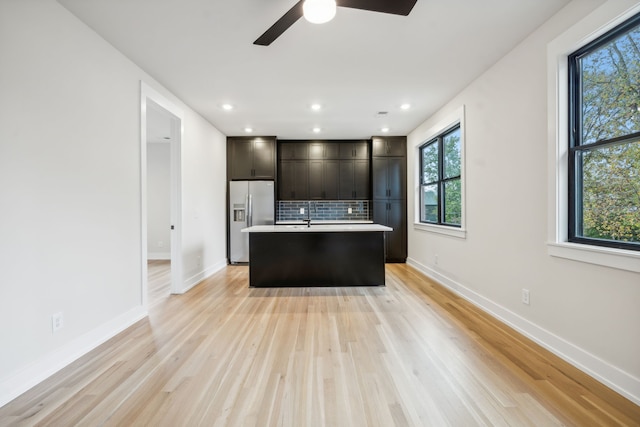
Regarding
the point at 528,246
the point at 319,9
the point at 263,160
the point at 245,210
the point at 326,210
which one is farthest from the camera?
the point at 326,210

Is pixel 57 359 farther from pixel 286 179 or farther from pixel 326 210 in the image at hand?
pixel 326 210

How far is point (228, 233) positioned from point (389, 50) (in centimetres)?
431

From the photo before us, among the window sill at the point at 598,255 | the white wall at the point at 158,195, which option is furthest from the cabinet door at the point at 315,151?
the window sill at the point at 598,255

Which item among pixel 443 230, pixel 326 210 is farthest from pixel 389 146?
pixel 443 230

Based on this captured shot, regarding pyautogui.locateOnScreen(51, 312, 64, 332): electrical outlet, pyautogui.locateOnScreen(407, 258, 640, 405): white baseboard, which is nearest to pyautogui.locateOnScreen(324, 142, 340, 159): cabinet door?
pyautogui.locateOnScreen(407, 258, 640, 405): white baseboard

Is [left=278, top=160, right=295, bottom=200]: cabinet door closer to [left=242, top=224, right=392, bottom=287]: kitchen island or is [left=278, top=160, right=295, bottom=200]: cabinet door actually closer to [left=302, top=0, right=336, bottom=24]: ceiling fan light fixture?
[left=242, top=224, right=392, bottom=287]: kitchen island

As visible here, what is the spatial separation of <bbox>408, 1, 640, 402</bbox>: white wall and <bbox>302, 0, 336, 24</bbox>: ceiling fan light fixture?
1793 mm

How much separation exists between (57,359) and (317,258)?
2.70 metres

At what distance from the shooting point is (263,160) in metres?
5.68

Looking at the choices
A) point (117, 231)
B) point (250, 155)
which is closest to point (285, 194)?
point (250, 155)

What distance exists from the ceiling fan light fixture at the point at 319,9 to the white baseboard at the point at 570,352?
8.94ft

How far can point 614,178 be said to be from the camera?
183 centimetres

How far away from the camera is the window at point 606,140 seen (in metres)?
1.72

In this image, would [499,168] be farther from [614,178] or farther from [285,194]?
[285,194]
